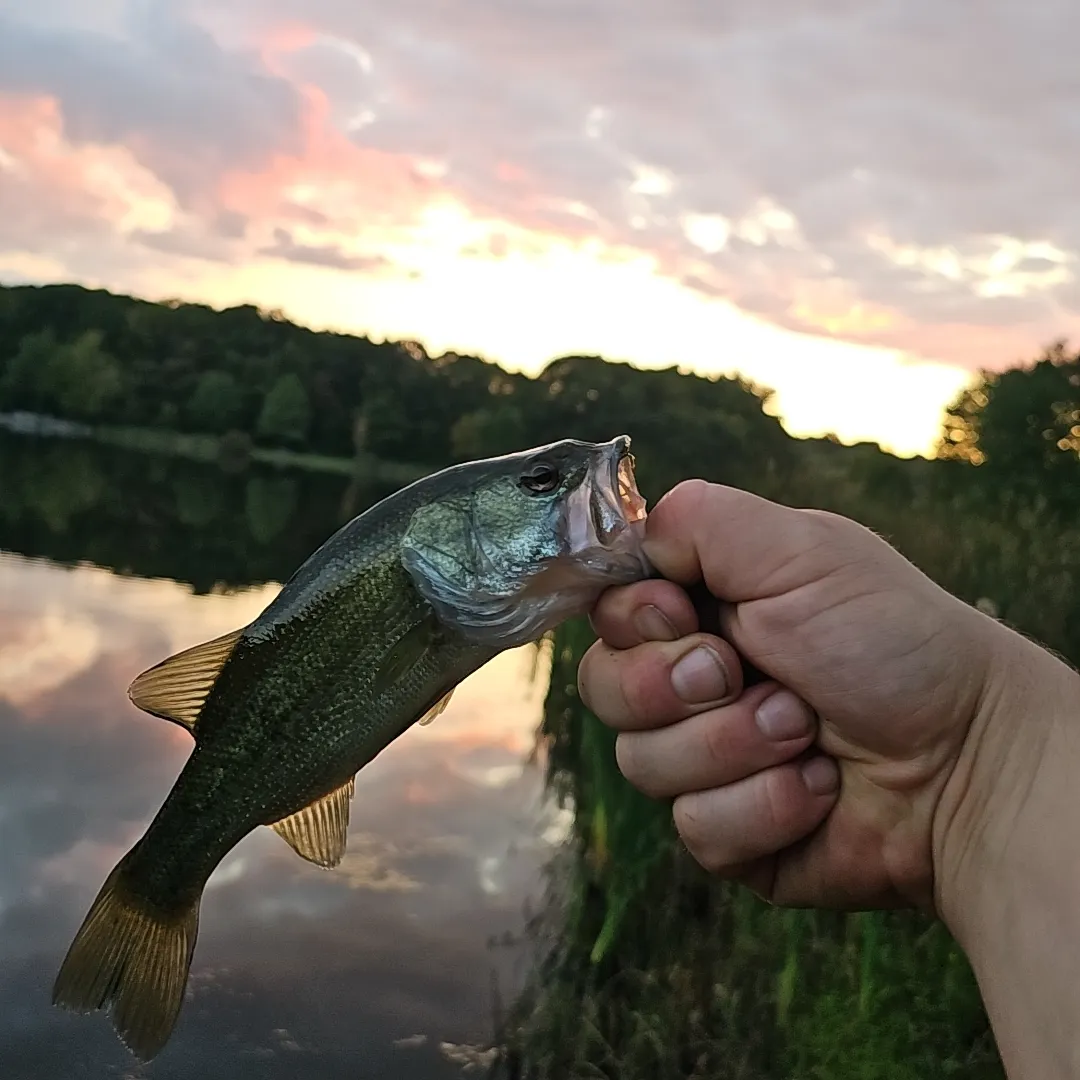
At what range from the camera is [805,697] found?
2912 millimetres

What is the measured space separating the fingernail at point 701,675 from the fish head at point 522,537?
0.33 meters

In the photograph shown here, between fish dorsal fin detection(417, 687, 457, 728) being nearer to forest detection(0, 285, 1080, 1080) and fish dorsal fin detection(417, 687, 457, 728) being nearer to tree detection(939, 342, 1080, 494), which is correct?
forest detection(0, 285, 1080, 1080)

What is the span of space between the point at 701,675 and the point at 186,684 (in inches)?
59.3

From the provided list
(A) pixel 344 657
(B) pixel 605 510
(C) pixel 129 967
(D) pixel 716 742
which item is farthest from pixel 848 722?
(C) pixel 129 967

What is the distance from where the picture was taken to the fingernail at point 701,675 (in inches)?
115

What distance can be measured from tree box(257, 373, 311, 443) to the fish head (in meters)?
62.7

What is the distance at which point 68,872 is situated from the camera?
29.3 feet

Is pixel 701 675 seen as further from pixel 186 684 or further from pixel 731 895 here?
pixel 731 895

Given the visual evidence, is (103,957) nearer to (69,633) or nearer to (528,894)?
(528,894)

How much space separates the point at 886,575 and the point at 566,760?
16.5ft

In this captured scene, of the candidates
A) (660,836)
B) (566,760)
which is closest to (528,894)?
(566,760)

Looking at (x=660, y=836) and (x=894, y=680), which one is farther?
(x=660, y=836)

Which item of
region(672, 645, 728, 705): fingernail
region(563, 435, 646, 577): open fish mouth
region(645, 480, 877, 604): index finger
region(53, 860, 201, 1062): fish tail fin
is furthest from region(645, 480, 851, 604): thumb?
region(53, 860, 201, 1062): fish tail fin

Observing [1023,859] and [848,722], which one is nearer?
[1023,859]
